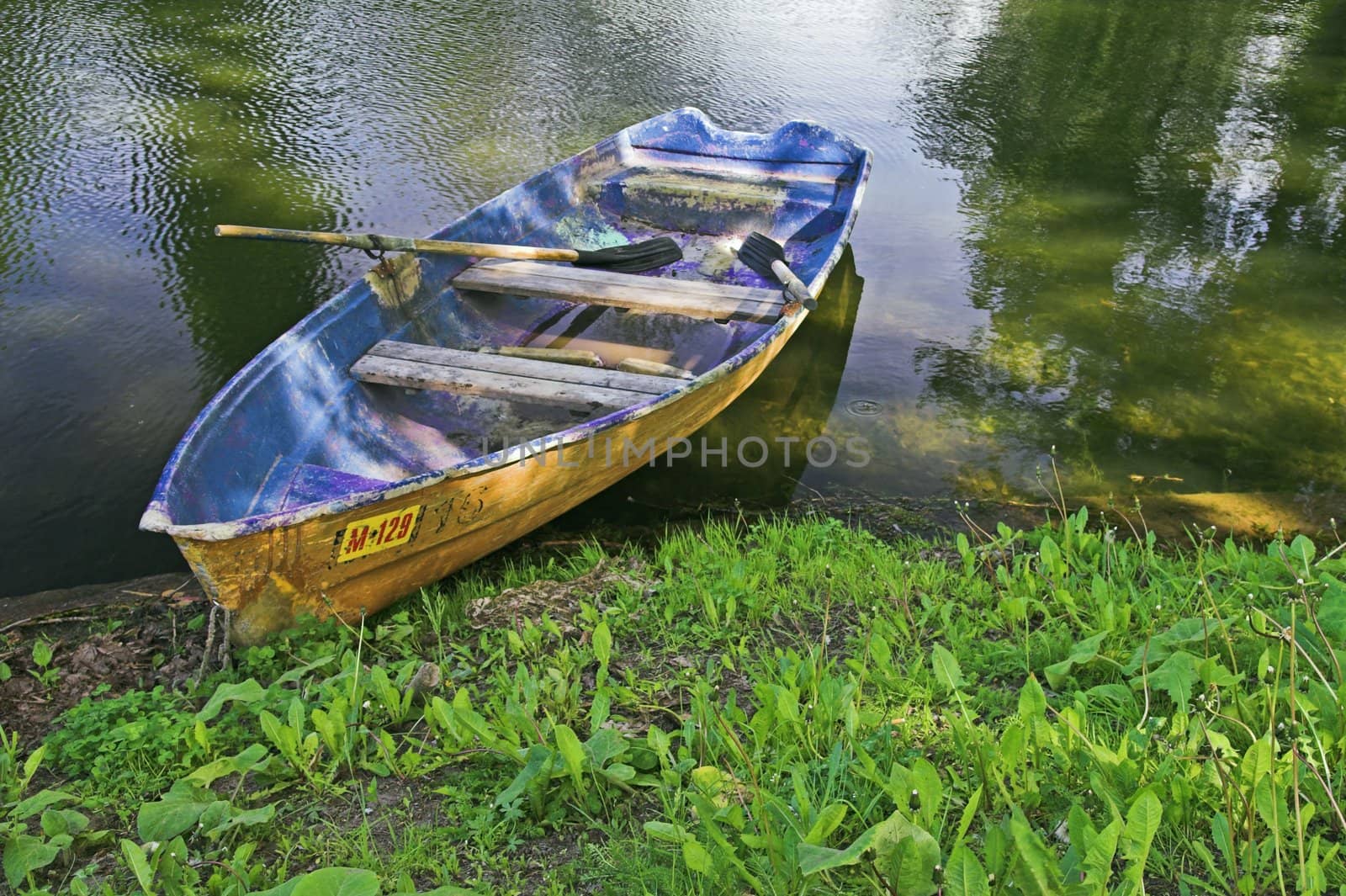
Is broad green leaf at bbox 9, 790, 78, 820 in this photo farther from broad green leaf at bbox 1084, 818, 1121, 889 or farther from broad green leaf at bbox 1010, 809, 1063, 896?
broad green leaf at bbox 1084, 818, 1121, 889

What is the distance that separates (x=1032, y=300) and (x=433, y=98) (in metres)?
5.91

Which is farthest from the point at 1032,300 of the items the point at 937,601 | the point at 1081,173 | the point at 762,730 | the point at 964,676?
the point at 762,730

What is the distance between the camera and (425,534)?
3551 millimetres

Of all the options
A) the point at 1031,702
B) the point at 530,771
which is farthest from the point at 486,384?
the point at 1031,702

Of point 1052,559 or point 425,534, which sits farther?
point 425,534

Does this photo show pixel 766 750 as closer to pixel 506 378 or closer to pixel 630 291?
pixel 506 378

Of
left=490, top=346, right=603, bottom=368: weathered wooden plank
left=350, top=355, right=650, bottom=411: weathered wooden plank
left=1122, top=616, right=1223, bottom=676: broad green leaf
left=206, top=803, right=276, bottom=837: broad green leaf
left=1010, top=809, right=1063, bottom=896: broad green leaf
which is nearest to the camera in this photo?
left=1010, top=809, right=1063, bottom=896: broad green leaf

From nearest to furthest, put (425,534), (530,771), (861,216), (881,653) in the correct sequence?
(530,771), (881,653), (425,534), (861,216)

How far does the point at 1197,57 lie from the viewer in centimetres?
1120

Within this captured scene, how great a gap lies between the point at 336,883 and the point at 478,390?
286 cm

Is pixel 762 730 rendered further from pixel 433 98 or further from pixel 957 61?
pixel 957 61

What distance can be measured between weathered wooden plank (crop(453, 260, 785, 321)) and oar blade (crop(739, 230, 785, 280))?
1.74ft

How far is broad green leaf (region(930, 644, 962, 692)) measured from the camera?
2445 mm

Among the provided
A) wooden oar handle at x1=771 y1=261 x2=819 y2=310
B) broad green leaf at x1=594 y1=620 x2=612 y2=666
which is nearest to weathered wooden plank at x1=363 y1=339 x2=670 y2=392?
wooden oar handle at x1=771 y1=261 x2=819 y2=310
